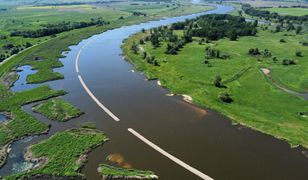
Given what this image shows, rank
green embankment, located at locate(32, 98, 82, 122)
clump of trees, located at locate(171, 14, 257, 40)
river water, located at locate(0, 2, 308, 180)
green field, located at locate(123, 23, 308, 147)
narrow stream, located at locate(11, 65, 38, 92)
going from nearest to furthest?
1. river water, located at locate(0, 2, 308, 180)
2. green field, located at locate(123, 23, 308, 147)
3. green embankment, located at locate(32, 98, 82, 122)
4. narrow stream, located at locate(11, 65, 38, 92)
5. clump of trees, located at locate(171, 14, 257, 40)

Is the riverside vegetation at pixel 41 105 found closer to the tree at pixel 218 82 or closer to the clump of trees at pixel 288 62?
the tree at pixel 218 82

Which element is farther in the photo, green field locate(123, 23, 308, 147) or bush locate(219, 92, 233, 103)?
bush locate(219, 92, 233, 103)

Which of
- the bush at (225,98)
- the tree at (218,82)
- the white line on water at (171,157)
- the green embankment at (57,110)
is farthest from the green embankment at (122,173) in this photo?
the tree at (218,82)

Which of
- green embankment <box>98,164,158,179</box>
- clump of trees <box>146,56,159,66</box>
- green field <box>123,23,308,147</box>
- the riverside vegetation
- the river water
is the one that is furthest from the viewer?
clump of trees <box>146,56,159,66</box>

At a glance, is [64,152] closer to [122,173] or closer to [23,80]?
[122,173]

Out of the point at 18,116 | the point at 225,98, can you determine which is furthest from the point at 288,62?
the point at 18,116

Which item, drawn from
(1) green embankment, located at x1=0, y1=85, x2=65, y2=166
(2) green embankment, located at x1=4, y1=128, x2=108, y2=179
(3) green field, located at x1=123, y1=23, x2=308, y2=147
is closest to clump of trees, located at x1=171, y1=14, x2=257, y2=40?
(3) green field, located at x1=123, y1=23, x2=308, y2=147

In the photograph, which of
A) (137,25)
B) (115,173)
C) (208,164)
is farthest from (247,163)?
(137,25)

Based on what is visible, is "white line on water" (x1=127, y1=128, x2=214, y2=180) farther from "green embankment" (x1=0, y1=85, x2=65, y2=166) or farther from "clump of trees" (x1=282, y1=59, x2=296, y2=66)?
"clump of trees" (x1=282, y1=59, x2=296, y2=66)
